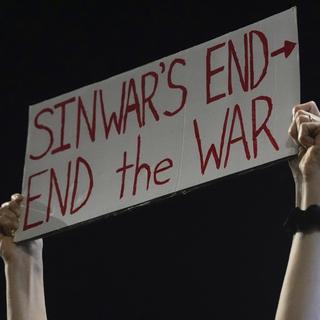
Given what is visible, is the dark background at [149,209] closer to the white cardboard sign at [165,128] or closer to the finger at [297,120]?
the white cardboard sign at [165,128]

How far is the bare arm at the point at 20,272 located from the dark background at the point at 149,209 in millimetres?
627

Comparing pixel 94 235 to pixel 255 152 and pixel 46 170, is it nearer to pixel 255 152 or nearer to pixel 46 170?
pixel 46 170

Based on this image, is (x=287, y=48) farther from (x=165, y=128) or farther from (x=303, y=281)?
(x=303, y=281)

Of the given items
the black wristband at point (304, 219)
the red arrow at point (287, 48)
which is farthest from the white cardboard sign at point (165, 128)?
the black wristband at point (304, 219)

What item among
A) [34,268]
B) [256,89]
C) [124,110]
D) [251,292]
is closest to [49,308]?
[251,292]

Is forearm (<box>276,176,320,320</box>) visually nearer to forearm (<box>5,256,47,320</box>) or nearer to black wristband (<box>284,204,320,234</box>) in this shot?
black wristband (<box>284,204,320,234</box>)

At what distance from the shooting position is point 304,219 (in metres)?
1.05

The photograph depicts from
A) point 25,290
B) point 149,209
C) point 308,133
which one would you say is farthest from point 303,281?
point 149,209

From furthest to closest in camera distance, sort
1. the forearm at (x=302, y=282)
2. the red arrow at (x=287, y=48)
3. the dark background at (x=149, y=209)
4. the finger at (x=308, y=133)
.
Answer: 1. the dark background at (x=149, y=209)
2. the red arrow at (x=287, y=48)
3. the finger at (x=308, y=133)
4. the forearm at (x=302, y=282)

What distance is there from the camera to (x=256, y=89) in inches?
49.0

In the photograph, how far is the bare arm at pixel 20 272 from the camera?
139cm

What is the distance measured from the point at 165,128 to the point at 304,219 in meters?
0.32

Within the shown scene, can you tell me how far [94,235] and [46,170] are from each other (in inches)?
31.0

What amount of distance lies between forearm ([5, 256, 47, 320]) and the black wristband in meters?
0.48
